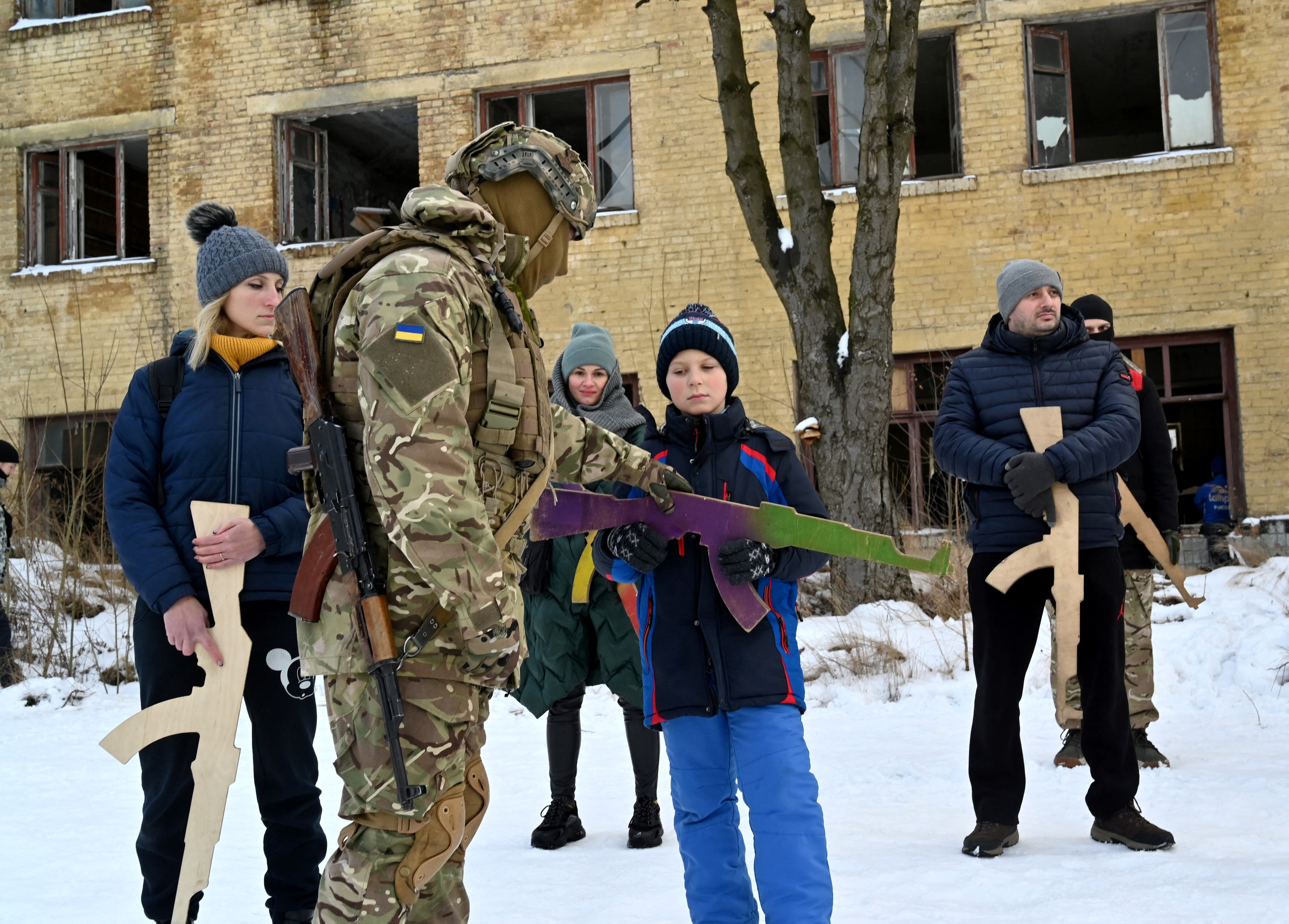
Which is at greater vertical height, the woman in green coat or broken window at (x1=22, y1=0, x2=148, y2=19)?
broken window at (x1=22, y1=0, x2=148, y2=19)

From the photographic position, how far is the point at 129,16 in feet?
47.7

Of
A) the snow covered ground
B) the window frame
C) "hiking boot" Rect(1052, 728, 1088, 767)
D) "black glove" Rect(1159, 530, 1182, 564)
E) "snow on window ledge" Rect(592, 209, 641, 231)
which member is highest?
the window frame

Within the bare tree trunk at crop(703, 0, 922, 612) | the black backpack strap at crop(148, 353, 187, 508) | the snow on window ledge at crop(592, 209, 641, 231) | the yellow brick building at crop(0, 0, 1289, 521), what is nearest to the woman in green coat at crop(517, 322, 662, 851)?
the black backpack strap at crop(148, 353, 187, 508)

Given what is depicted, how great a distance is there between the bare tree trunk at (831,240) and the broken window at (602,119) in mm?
4013

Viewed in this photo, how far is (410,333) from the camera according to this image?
2.21 metres

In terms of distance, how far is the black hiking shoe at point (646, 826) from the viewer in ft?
14.0

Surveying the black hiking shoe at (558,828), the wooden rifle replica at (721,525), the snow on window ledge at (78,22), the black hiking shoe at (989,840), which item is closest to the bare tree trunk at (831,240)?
the black hiking shoe at (558,828)

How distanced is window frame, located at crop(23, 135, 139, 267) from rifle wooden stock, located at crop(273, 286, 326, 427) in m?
13.9

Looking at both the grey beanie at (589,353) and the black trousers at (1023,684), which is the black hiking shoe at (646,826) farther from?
the grey beanie at (589,353)

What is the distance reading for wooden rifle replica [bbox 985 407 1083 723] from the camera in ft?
A: 13.1

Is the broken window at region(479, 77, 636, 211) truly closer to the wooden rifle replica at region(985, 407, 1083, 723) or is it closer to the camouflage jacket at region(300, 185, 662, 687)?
the wooden rifle replica at region(985, 407, 1083, 723)

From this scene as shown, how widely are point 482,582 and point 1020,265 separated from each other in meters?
2.88

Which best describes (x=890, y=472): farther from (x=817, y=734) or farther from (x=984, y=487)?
(x=984, y=487)

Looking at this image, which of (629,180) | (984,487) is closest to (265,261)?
(984,487)
